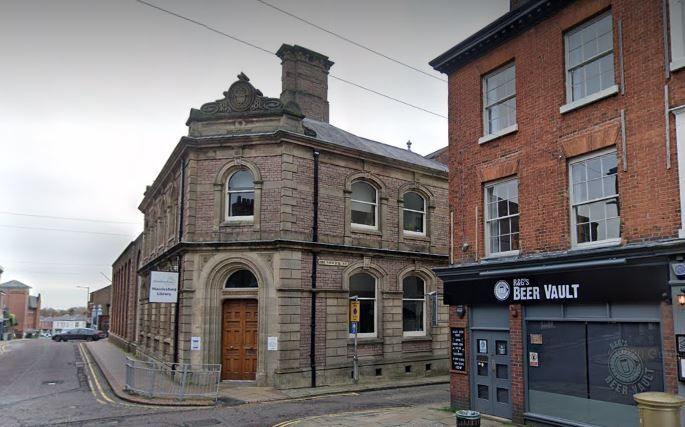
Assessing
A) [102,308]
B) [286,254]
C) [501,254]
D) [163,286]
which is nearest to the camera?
[501,254]

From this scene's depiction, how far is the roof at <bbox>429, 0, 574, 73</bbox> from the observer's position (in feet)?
41.5

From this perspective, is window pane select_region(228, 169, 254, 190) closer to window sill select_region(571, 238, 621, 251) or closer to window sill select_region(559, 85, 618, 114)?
window sill select_region(559, 85, 618, 114)

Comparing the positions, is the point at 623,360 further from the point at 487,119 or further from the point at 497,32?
the point at 497,32

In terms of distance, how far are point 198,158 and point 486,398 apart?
12984 millimetres

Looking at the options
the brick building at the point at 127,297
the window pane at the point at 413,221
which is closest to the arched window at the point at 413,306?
the window pane at the point at 413,221

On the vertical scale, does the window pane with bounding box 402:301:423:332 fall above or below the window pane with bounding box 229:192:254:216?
below

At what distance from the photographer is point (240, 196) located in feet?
65.7

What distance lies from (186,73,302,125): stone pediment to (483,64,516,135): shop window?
7.78 m

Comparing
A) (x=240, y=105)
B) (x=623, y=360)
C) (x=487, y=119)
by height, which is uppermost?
(x=240, y=105)

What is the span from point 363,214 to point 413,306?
4.57 metres

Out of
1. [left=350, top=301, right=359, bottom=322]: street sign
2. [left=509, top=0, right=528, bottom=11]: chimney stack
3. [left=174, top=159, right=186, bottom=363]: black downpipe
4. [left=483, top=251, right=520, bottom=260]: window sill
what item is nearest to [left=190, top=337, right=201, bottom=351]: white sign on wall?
[left=174, top=159, right=186, bottom=363]: black downpipe

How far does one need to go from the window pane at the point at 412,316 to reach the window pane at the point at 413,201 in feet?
13.5

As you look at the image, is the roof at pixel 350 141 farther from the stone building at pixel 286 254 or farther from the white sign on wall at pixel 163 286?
the white sign on wall at pixel 163 286

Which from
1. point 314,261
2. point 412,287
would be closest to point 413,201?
point 412,287
